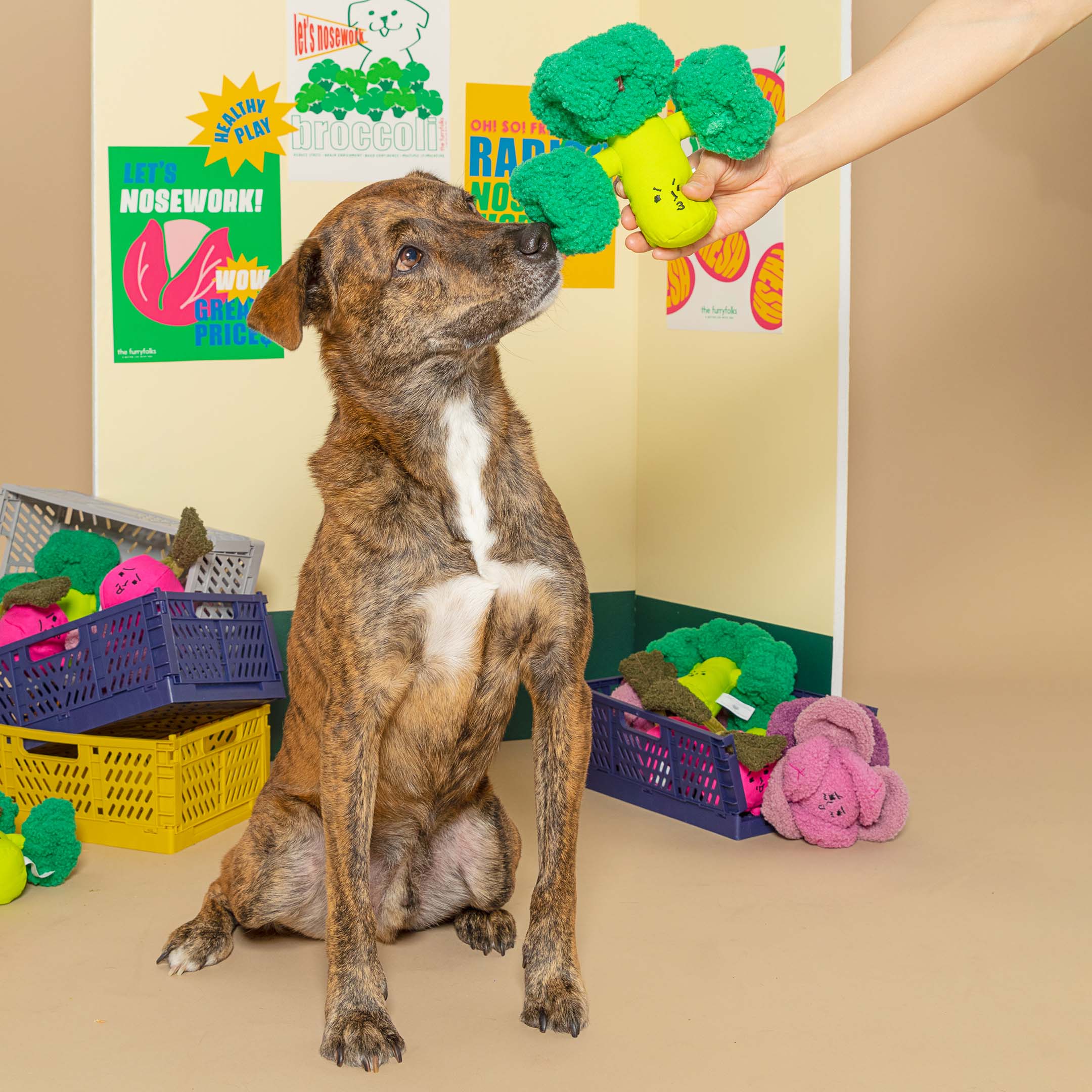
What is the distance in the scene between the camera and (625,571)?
14.2 ft

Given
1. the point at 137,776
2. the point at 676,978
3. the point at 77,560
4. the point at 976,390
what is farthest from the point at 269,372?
the point at 976,390

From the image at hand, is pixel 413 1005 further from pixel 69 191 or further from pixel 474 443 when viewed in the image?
pixel 69 191

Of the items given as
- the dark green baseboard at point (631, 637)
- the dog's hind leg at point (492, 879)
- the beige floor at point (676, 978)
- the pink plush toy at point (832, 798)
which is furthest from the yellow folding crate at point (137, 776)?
the pink plush toy at point (832, 798)

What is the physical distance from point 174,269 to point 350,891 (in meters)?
2.14

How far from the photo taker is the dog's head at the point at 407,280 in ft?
7.01

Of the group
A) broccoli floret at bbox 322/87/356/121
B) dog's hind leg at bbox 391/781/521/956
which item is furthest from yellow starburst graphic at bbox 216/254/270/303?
dog's hind leg at bbox 391/781/521/956

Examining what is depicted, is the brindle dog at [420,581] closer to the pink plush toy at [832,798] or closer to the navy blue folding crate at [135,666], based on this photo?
the navy blue folding crate at [135,666]

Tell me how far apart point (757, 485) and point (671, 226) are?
1.74m

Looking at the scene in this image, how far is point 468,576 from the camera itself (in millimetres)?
2170

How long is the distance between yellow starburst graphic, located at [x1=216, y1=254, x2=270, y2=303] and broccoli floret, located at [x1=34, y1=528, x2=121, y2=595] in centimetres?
83

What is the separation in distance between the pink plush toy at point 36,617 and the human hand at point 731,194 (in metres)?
1.71

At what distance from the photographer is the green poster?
3.57 meters

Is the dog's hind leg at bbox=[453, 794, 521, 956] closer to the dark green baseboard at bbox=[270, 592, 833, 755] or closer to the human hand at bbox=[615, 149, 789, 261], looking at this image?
the human hand at bbox=[615, 149, 789, 261]

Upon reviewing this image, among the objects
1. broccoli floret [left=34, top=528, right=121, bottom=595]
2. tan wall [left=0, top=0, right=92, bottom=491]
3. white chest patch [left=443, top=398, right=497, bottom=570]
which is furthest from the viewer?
tan wall [left=0, top=0, right=92, bottom=491]
